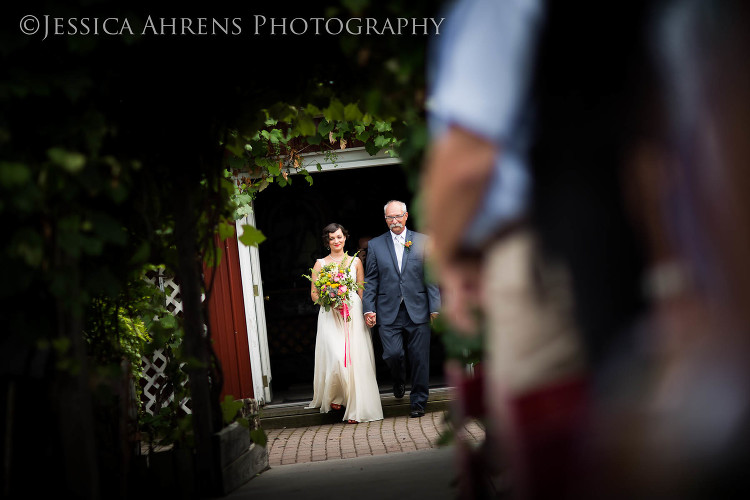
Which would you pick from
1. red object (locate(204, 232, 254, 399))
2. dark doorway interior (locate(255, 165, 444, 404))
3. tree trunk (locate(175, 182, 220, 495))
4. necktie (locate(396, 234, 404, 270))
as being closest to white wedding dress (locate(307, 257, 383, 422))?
necktie (locate(396, 234, 404, 270))

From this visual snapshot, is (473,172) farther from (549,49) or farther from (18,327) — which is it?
(18,327)

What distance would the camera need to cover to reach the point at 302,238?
509 inches

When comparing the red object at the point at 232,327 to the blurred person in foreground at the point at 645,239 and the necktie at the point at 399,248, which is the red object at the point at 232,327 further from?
the blurred person in foreground at the point at 645,239

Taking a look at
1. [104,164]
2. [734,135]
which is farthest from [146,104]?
[734,135]

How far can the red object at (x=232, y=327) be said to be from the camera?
1012 centimetres

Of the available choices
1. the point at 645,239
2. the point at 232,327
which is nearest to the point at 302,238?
the point at 232,327

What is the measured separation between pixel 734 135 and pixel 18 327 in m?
2.73

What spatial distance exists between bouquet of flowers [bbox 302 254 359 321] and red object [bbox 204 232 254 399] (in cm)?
112

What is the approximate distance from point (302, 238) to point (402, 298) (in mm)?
3976

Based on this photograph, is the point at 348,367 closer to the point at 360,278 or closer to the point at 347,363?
the point at 347,363

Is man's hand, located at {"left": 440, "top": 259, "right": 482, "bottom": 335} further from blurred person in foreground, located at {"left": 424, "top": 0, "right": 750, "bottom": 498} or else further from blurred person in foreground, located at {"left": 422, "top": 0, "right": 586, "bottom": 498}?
blurred person in foreground, located at {"left": 424, "top": 0, "right": 750, "bottom": 498}

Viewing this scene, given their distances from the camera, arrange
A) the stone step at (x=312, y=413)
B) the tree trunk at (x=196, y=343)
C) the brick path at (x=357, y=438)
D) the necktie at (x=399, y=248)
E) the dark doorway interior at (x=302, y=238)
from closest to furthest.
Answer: the tree trunk at (x=196, y=343) → the brick path at (x=357, y=438) → the necktie at (x=399, y=248) → the stone step at (x=312, y=413) → the dark doorway interior at (x=302, y=238)

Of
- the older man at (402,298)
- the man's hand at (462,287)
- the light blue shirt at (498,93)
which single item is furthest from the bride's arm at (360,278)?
the light blue shirt at (498,93)

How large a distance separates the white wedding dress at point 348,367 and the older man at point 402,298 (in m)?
0.30
